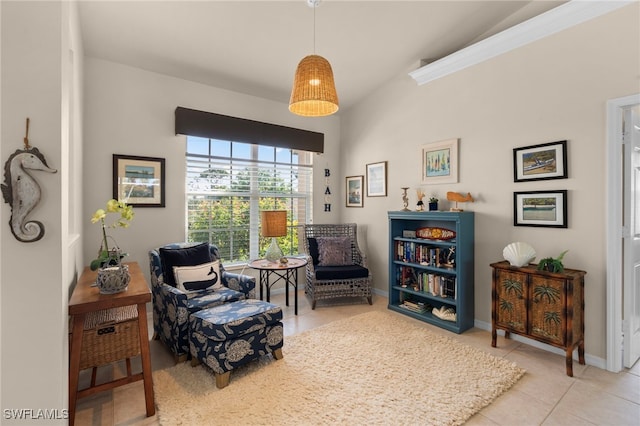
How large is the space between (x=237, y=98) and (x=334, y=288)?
2783 mm

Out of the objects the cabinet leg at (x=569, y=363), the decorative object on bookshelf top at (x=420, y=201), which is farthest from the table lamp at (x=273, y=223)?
the cabinet leg at (x=569, y=363)

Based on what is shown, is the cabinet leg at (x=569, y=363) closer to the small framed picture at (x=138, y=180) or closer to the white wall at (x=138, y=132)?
the white wall at (x=138, y=132)

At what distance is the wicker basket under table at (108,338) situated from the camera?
1790 mm

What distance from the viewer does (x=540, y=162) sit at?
107 inches

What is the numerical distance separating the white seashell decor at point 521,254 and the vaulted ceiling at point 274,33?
87.5 inches

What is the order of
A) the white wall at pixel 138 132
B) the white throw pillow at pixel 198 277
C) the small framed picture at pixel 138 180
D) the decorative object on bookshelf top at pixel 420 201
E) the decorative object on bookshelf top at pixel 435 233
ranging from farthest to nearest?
the decorative object on bookshelf top at pixel 420 201, the decorative object on bookshelf top at pixel 435 233, the small framed picture at pixel 138 180, the white wall at pixel 138 132, the white throw pillow at pixel 198 277

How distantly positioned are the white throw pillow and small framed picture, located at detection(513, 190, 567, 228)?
2.95 meters

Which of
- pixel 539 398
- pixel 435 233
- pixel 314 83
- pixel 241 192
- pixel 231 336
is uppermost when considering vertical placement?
pixel 314 83

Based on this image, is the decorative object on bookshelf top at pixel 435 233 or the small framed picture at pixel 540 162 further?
the decorative object on bookshelf top at pixel 435 233

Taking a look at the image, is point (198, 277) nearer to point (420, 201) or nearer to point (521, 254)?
point (420, 201)

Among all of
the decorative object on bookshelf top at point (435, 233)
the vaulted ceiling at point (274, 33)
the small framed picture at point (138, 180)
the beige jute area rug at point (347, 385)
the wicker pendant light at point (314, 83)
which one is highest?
the vaulted ceiling at point (274, 33)

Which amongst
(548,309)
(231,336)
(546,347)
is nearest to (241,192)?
(231,336)

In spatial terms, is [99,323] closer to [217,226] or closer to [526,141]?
[217,226]

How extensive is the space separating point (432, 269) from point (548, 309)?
1.09 metres
